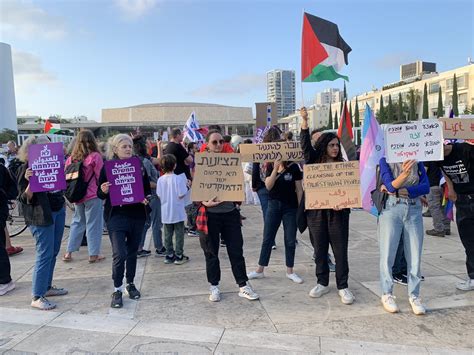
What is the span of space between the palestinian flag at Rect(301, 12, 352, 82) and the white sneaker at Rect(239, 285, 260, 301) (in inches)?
112

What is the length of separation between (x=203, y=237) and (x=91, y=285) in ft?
5.87

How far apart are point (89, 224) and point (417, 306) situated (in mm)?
4699

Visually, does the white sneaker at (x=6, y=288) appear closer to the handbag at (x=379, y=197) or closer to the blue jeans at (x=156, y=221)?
the blue jeans at (x=156, y=221)

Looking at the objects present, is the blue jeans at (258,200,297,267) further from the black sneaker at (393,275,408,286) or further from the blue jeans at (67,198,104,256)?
the blue jeans at (67,198,104,256)

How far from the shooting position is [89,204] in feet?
20.7

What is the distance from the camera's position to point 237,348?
3.50 m

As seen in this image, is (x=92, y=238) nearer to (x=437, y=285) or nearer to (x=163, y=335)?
(x=163, y=335)

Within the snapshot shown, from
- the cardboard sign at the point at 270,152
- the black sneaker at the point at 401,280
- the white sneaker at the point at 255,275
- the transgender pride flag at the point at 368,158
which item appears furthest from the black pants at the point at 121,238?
the transgender pride flag at the point at 368,158

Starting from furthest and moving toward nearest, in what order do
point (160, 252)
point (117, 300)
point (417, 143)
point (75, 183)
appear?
point (160, 252) → point (75, 183) → point (117, 300) → point (417, 143)

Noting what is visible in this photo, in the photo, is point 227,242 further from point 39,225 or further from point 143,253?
point 143,253

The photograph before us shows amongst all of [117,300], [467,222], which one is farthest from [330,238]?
[117,300]

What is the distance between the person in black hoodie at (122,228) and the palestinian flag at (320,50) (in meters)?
2.60

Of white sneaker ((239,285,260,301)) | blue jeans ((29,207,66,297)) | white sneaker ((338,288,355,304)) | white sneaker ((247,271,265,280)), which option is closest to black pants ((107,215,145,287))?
blue jeans ((29,207,66,297))

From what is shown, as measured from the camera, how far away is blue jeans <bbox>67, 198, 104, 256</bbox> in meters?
6.29
